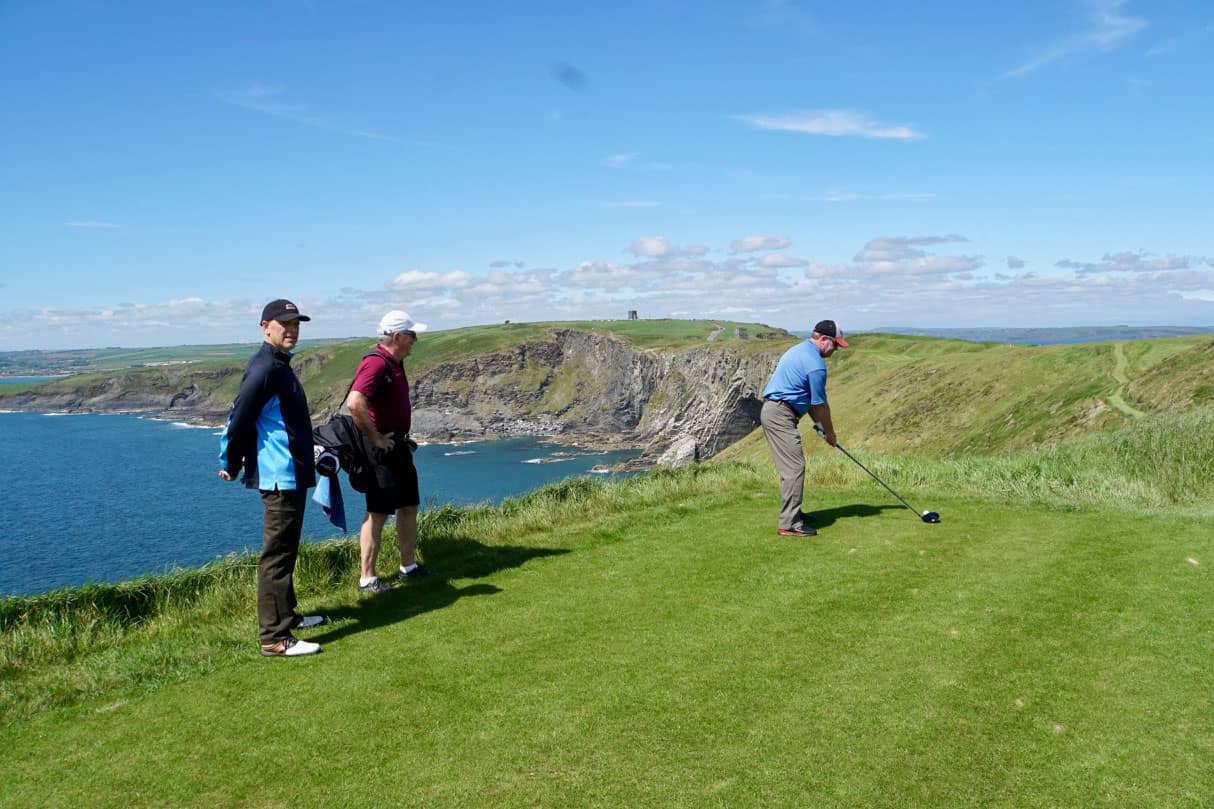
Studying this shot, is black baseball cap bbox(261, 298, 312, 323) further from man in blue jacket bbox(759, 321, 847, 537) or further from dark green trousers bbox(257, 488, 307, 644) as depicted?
man in blue jacket bbox(759, 321, 847, 537)

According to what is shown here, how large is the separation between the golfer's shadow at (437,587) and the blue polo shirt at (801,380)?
12.5 ft

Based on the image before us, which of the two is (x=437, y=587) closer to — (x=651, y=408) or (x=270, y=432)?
(x=270, y=432)

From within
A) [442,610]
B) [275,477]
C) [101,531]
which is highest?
[275,477]

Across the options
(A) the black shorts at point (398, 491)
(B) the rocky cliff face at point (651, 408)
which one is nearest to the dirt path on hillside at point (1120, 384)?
(A) the black shorts at point (398, 491)

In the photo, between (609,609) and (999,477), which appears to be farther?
(999,477)

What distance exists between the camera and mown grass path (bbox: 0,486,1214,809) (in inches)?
176

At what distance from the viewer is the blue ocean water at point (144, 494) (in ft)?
227

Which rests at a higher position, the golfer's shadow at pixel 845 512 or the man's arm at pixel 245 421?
the man's arm at pixel 245 421

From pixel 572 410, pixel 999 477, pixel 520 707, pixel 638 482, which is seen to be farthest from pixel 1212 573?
pixel 572 410

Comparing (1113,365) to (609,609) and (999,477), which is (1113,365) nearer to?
(999,477)

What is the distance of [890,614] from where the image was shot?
7195 mm

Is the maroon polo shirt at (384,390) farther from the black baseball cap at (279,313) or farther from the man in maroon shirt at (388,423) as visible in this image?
the black baseball cap at (279,313)

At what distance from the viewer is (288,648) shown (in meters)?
6.70

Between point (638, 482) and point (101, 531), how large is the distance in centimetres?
8886
